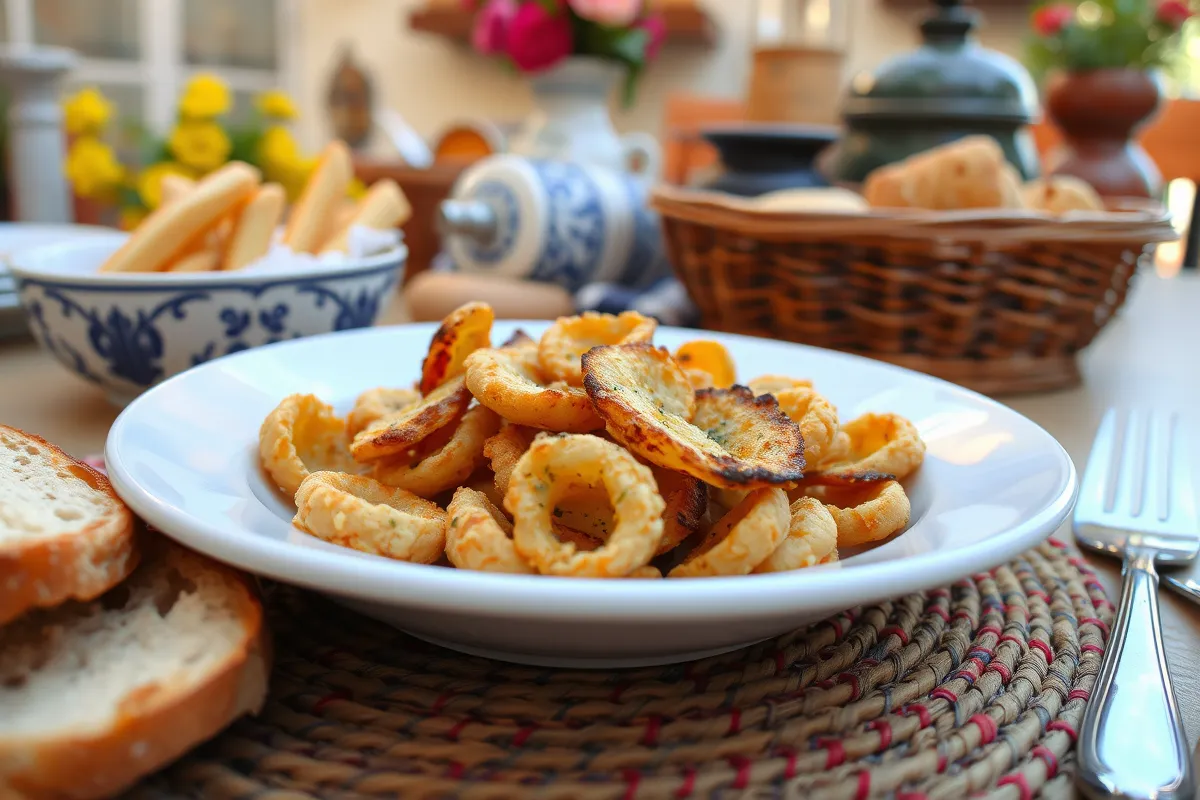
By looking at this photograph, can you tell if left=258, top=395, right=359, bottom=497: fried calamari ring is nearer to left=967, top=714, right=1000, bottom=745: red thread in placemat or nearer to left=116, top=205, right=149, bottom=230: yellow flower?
left=967, top=714, right=1000, bottom=745: red thread in placemat

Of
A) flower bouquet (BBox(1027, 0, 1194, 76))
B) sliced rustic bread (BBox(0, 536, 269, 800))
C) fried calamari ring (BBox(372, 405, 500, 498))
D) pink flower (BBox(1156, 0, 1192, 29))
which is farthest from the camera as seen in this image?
pink flower (BBox(1156, 0, 1192, 29))

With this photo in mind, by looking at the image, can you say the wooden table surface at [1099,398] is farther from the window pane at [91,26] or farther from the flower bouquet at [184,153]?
the window pane at [91,26]

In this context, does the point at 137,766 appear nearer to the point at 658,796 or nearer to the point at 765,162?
the point at 658,796

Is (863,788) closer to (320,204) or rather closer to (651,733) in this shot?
(651,733)

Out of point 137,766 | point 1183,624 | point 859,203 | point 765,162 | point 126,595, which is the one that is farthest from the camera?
point 765,162

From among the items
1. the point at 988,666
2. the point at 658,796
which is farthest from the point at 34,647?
the point at 988,666

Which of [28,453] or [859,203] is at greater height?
[859,203]

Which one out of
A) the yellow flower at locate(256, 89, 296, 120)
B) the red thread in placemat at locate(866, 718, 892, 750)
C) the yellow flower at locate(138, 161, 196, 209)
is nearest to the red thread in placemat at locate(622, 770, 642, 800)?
the red thread in placemat at locate(866, 718, 892, 750)
